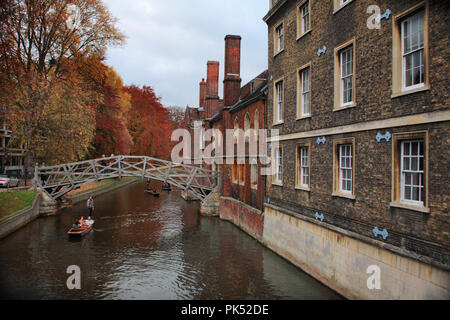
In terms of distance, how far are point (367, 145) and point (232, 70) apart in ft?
51.4

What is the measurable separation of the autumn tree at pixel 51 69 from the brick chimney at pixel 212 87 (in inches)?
290

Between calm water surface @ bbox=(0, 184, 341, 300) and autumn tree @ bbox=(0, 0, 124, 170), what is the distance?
642 cm

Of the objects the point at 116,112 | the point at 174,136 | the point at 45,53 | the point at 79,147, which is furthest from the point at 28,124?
→ the point at 174,136

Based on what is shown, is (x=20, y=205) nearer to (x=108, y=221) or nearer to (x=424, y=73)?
(x=108, y=221)

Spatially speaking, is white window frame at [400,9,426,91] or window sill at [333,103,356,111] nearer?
white window frame at [400,9,426,91]

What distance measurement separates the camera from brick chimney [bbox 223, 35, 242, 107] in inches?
898

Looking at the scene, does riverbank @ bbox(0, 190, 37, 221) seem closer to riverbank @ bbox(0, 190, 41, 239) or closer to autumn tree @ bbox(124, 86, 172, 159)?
riverbank @ bbox(0, 190, 41, 239)

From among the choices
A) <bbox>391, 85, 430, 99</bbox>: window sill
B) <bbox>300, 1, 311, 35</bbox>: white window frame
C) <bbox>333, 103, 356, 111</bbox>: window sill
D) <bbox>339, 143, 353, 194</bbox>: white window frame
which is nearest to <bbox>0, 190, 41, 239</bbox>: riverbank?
<bbox>339, 143, 353, 194</bbox>: white window frame

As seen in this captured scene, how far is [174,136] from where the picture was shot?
5334 cm

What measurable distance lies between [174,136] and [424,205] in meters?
47.9

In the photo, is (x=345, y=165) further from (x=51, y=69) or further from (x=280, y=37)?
(x=51, y=69)

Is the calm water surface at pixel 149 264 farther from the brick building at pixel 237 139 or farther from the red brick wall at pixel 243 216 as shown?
the brick building at pixel 237 139

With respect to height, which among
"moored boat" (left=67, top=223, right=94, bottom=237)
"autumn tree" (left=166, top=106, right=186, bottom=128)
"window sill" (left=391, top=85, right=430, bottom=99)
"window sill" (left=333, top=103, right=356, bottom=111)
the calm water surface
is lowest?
the calm water surface

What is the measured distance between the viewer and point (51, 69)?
26.2 metres
